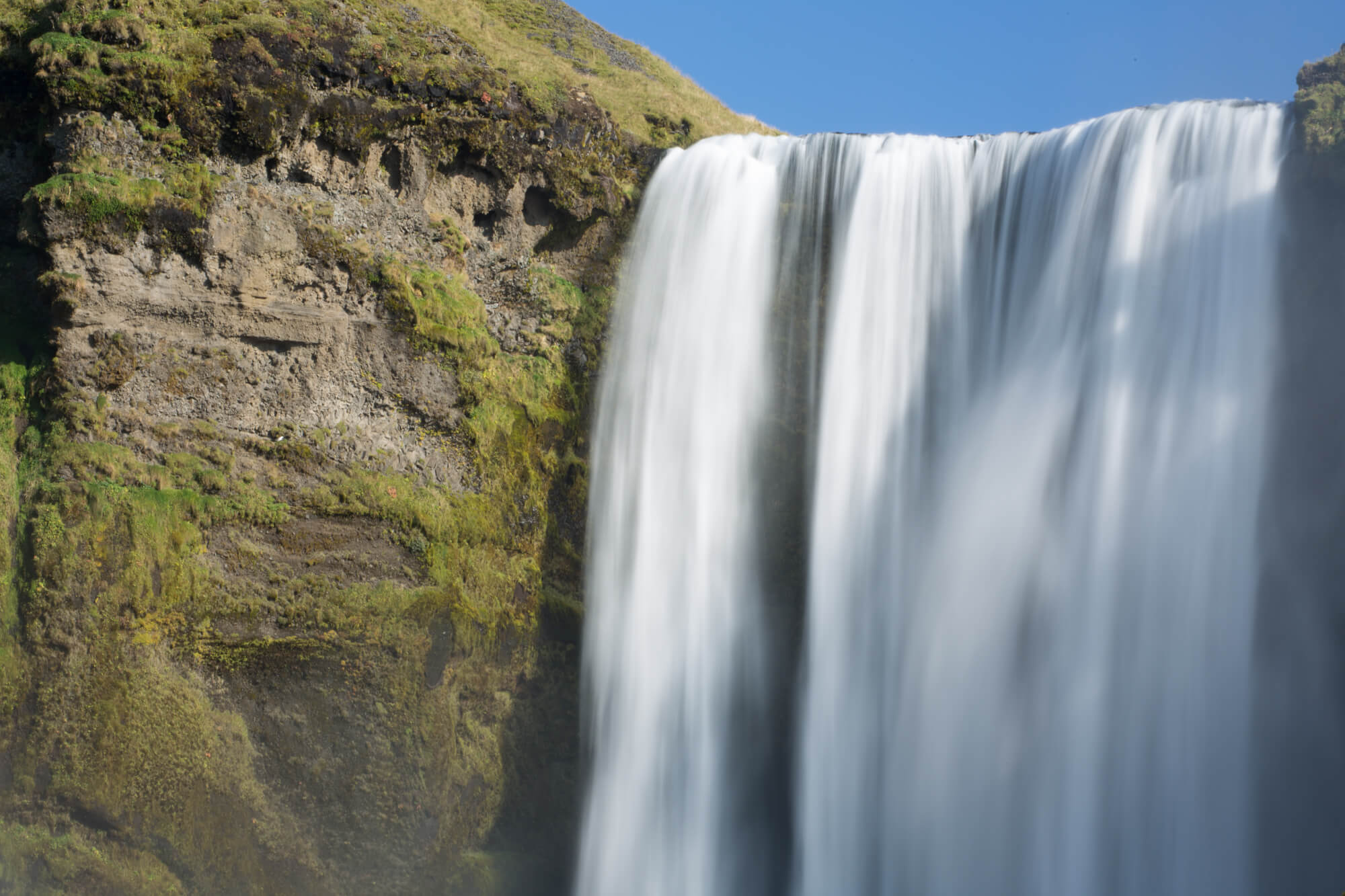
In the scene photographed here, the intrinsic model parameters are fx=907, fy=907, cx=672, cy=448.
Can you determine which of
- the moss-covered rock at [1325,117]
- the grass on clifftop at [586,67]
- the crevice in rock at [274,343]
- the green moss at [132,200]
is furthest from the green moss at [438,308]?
the moss-covered rock at [1325,117]

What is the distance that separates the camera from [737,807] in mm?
10703

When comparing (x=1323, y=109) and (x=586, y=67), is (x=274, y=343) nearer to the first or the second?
(x=586, y=67)

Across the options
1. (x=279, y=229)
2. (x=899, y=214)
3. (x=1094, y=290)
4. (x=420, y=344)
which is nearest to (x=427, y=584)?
(x=420, y=344)

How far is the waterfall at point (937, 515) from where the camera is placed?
29.3ft

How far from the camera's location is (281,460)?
9.80 meters

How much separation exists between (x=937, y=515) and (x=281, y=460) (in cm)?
725

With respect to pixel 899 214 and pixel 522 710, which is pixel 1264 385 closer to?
pixel 899 214

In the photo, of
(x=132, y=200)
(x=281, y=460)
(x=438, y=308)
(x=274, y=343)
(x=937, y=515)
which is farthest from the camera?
(x=438, y=308)

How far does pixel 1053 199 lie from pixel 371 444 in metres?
8.13

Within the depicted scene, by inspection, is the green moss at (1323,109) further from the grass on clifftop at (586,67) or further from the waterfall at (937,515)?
the grass on clifftop at (586,67)

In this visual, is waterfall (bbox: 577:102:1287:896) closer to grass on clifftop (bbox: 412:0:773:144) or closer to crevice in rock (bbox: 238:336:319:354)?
grass on clifftop (bbox: 412:0:773:144)

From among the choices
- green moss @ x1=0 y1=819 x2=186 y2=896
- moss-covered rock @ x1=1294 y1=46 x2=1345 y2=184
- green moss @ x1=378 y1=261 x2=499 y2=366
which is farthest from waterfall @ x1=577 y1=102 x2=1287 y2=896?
green moss @ x1=0 y1=819 x2=186 y2=896

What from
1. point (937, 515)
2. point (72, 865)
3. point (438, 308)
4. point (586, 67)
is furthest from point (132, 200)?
point (937, 515)

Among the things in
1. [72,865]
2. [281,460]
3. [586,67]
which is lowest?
[72,865]
